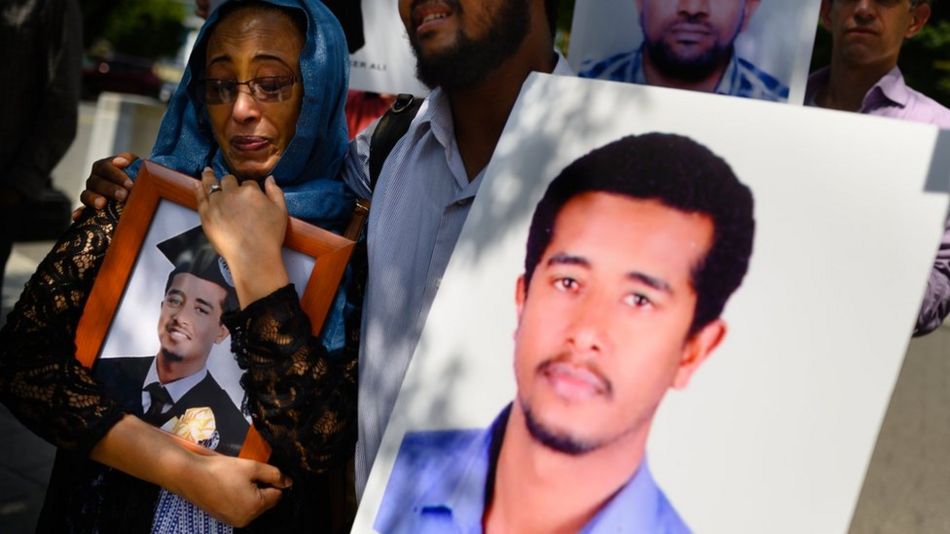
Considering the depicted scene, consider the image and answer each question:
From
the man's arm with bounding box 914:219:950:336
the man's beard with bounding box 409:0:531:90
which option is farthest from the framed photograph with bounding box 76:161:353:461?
the man's arm with bounding box 914:219:950:336

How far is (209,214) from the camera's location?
64.3 inches

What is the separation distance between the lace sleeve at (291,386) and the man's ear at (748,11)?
1.05 meters

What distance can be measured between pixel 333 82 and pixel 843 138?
1.02m

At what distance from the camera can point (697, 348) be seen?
1.18 metres

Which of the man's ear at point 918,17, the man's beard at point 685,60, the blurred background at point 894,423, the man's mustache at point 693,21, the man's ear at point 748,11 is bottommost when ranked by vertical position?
the blurred background at point 894,423

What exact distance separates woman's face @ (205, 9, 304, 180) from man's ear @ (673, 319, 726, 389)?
94 centimetres

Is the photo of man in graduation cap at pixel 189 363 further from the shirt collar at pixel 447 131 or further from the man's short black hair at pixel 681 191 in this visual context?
the man's short black hair at pixel 681 191

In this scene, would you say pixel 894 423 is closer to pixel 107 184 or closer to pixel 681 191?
pixel 681 191

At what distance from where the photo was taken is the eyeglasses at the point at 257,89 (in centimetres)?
174

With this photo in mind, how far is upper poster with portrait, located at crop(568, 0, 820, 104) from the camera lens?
1812mm

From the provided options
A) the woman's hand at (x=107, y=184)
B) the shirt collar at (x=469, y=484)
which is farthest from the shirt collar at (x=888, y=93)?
the woman's hand at (x=107, y=184)

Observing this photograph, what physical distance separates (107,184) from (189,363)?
429mm

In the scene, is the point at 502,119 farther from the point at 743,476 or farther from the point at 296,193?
the point at 743,476

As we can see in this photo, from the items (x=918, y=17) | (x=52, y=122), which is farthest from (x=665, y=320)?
(x=52, y=122)
